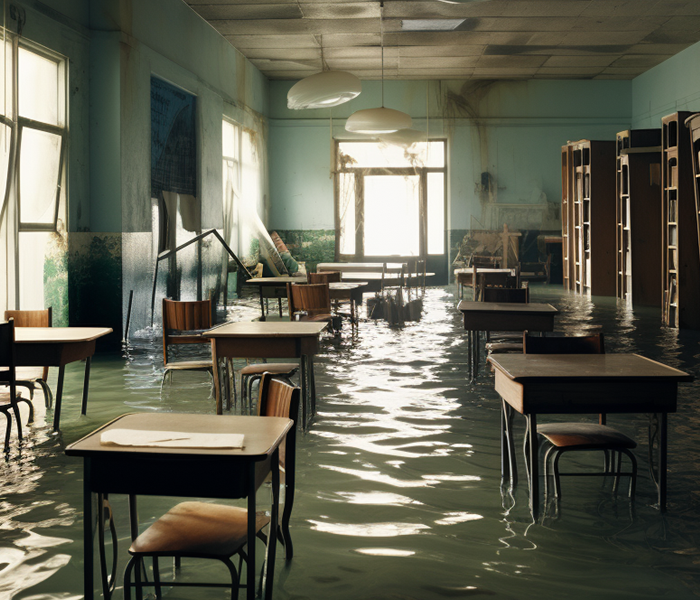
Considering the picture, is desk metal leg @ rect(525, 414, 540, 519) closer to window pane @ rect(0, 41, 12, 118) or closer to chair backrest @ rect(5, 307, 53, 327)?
chair backrest @ rect(5, 307, 53, 327)

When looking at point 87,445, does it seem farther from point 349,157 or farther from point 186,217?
point 349,157

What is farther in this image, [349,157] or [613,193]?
[349,157]

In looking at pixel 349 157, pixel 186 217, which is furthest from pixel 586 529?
pixel 349 157

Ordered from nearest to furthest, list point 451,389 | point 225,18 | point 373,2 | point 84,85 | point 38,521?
point 38,521 < point 451,389 < point 84,85 < point 373,2 < point 225,18

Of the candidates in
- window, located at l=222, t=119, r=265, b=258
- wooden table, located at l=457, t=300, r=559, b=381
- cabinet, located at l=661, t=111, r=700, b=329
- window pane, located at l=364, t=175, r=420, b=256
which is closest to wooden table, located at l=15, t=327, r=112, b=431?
wooden table, located at l=457, t=300, r=559, b=381

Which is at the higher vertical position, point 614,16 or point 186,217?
point 614,16

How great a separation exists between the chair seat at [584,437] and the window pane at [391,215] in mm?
14803

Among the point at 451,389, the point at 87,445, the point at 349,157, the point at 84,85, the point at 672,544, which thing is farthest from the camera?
Answer: the point at 349,157

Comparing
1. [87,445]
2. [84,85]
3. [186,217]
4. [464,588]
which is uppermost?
[84,85]

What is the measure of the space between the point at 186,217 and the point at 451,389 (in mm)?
6638

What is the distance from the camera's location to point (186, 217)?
11.9 meters

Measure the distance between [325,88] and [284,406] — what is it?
795cm

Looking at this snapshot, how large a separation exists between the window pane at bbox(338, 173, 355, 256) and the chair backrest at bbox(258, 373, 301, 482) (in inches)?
626

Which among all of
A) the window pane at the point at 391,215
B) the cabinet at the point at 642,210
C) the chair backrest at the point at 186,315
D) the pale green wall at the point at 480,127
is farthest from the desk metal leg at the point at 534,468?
the pale green wall at the point at 480,127
